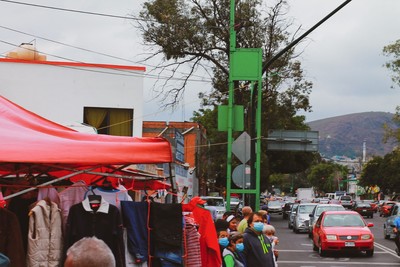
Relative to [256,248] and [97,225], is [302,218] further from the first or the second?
[97,225]

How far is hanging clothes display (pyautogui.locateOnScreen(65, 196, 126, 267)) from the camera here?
25.2 feet

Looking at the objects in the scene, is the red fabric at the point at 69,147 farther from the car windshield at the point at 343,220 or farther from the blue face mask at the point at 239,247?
the car windshield at the point at 343,220

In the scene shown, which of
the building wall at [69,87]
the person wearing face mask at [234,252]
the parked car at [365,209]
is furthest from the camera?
the parked car at [365,209]

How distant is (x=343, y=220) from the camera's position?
2359 centimetres

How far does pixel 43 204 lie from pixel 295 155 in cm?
5422

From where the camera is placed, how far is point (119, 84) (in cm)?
2564

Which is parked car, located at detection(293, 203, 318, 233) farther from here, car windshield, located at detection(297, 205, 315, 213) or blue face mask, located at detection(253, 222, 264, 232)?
blue face mask, located at detection(253, 222, 264, 232)

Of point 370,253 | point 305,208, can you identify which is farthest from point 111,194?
point 305,208

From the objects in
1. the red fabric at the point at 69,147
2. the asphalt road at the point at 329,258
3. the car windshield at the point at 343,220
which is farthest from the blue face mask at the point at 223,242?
A: the car windshield at the point at 343,220

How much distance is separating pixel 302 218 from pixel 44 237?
2899 cm

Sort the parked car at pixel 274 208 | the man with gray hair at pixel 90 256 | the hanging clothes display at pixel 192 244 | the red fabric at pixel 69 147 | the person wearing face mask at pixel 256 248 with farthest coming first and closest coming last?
the parked car at pixel 274 208
the person wearing face mask at pixel 256 248
the hanging clothes display at pixel 192 244
the red fabric at pixel 69 147
the man with gray hair at pixel 90 256

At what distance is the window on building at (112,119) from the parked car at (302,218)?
513 inches

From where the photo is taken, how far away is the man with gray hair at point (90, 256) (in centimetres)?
356

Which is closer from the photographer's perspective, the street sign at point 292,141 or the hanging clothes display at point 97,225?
the hanging clothes display at point 97,225
